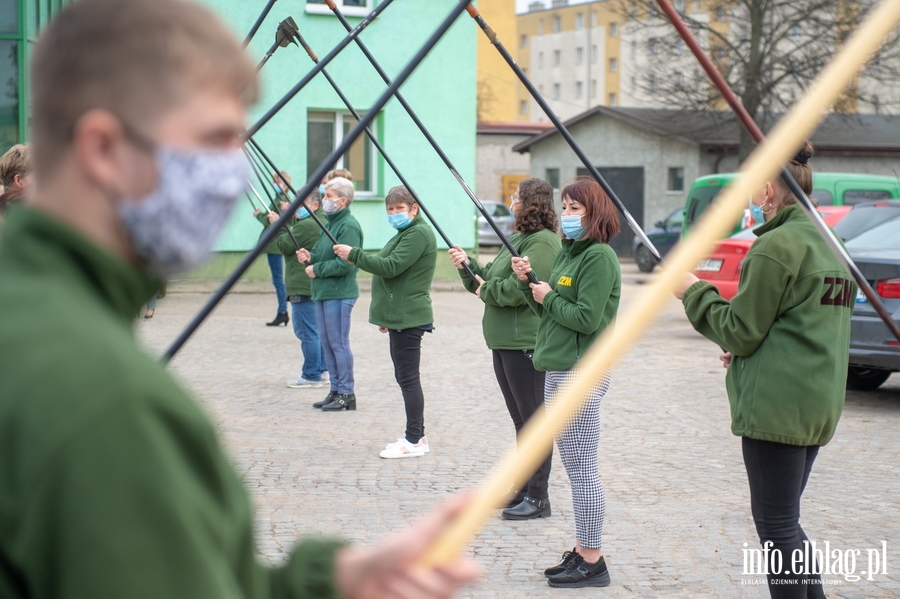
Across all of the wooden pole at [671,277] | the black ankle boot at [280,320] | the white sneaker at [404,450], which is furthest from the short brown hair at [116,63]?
the black ankle boot at [280,320]

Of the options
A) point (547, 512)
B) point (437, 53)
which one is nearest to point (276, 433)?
point (547, 512)

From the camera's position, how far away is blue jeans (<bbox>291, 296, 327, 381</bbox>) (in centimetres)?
1019

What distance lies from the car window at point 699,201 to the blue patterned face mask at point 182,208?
20.1 metres

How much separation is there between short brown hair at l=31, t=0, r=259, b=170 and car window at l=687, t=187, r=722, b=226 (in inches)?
794

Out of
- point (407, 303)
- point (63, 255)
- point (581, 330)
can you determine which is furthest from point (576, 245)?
point (63, 255)

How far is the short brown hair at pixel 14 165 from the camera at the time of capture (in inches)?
240

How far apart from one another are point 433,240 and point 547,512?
236 cm

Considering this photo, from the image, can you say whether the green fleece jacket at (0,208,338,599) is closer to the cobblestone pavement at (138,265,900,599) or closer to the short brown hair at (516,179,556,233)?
the cobblestone pavement at (138,265,900,599)

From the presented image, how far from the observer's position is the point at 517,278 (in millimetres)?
6059

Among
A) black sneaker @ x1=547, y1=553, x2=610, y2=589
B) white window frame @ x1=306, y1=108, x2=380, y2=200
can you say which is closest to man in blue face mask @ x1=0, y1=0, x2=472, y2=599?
black sneaker @ x1=547, y1=553, x2=610, y2=589

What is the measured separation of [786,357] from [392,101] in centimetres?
1692

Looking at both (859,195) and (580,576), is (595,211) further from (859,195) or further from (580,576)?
(859,195)

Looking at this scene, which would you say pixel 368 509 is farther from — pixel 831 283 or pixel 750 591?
pixel 831 283

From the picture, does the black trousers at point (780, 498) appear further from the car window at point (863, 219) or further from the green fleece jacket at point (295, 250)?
the car window at point (863, 219)
